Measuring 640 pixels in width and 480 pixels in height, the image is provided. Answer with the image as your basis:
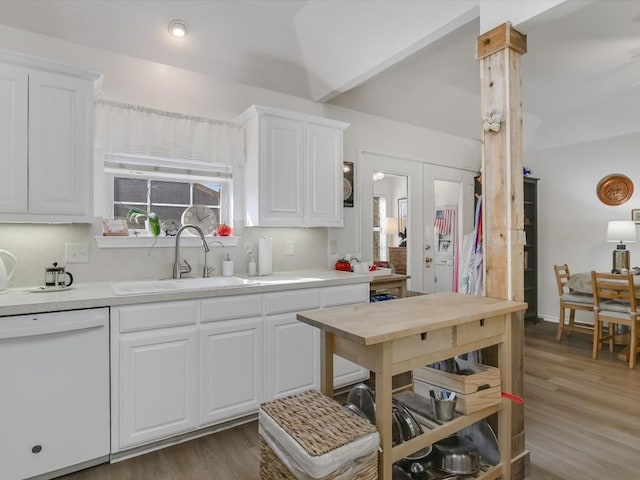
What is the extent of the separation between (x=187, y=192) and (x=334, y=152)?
1.33 m

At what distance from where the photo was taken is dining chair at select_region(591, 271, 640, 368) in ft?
11.6

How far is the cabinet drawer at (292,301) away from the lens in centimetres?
256

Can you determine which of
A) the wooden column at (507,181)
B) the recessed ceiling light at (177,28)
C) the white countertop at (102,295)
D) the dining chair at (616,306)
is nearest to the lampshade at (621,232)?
the dining chair at (616,306)

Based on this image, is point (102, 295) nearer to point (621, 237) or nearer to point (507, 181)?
point (507, 181)

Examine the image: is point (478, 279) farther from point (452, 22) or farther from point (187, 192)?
point (187, 192)

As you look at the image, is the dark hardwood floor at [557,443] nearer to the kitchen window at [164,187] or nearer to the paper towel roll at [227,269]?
the paper towel roll at [227,269]

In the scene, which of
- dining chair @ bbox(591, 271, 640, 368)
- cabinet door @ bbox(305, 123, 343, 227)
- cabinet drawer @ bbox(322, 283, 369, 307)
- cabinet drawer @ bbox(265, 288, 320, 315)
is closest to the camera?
cabinet drawer @ bbox(265, 288, 320, 315)

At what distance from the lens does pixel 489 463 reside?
185cm

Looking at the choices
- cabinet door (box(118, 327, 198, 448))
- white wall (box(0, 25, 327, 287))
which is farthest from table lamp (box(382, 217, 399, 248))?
cabinet door (box(118, 327, 198, 448))

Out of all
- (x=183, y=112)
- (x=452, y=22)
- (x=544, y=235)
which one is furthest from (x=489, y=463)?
(x=544, y=235)

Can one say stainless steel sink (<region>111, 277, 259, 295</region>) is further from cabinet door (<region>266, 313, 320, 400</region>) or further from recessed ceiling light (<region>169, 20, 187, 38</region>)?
recessed ceiling light (<region>169, 20, 187, 38</region>)

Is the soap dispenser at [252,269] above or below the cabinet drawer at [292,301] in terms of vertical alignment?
above

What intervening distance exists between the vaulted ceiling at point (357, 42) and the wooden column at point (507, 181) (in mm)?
167

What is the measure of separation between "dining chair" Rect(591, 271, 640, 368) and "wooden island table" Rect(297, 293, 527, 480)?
248 centimetres
